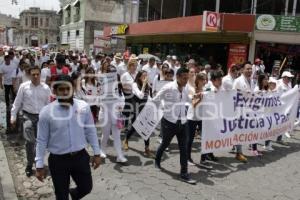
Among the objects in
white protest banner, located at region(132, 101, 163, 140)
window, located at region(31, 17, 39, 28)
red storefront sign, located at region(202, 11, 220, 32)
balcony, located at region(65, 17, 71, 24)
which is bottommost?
white protest banner, located at region(132, 101, 163, 140)

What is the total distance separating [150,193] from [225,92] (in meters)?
2.62

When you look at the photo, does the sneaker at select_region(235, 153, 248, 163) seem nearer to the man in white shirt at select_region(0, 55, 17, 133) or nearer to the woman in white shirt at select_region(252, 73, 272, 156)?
the woman in white shirt at select_region(252, 73, 272, 156)

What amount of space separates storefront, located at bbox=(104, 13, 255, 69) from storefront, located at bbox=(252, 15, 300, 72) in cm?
49

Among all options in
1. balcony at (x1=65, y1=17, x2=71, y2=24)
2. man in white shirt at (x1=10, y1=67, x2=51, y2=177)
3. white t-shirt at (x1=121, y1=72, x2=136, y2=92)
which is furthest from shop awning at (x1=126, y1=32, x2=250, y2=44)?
balcony at (x1=65, y1=17, x2=71, y2=24)

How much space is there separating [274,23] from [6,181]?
1614cm

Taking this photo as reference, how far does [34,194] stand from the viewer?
6.26m

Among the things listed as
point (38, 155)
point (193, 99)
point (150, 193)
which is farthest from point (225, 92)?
point (38, 155)

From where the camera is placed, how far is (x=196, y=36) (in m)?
23.5

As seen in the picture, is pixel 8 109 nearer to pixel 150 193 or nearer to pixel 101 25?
pixel 150 193

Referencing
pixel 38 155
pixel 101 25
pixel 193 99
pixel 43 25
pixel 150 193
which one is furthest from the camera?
pixel 43 25

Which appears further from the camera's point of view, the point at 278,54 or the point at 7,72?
the point at 278,54

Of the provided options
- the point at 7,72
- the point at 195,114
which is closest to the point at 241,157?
the point at 195,114

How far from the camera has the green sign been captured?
19.7m

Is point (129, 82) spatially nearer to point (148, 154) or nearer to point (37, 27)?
point (148, 154)
